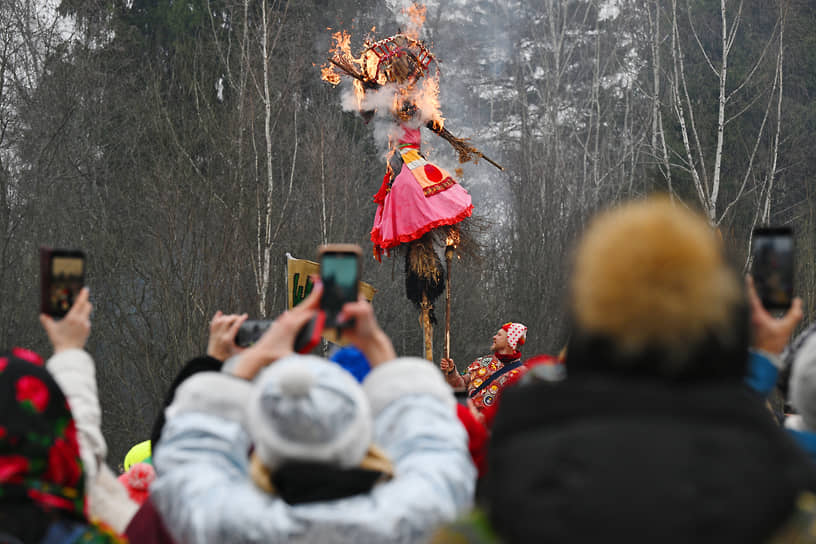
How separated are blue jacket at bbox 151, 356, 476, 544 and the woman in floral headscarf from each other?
0.18m

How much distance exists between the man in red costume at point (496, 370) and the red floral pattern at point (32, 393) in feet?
14.6

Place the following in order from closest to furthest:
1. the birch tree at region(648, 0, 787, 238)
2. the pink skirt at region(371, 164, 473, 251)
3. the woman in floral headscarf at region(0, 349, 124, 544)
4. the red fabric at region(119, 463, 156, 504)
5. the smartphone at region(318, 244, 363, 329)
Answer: the woman in floral headscarf at region(0, 349, 124, 544)
the smartphone at region(318, 244, 363, 329)
the red fabric at region(119, 463, 156, 504)
the pink skirt at region(371, 164, 473, 251)
the birch tree at region(648, 0, 787, 238)

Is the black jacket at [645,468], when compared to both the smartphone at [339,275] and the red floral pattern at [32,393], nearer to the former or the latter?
the smartphone at [339,275]

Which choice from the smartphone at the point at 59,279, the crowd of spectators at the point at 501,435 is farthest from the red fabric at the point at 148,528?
the smartphone at the point at 59,279

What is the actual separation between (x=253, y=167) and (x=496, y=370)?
4.47 m

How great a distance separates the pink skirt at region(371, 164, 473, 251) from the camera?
667 centimetres

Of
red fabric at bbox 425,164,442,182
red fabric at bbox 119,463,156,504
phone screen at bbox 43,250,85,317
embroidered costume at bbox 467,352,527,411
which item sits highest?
red fabric at bbox 425,164,442,182

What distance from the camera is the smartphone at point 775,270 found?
6.91 ft

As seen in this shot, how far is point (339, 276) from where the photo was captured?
1.99m

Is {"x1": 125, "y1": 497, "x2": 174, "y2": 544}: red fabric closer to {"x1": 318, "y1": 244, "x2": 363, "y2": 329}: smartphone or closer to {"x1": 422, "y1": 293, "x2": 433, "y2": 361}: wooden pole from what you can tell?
{"x1": 318, "y1": 244, "x2": 363, "y2": 329}: smartphone

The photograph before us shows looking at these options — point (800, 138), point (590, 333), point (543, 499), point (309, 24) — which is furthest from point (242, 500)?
point (800, 138)

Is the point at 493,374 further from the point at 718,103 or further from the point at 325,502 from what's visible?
the point at 718,103

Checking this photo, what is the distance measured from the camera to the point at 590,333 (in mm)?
1311

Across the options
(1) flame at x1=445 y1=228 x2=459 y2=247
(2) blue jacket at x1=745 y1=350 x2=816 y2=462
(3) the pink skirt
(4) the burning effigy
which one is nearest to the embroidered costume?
(4) the burning effigy
